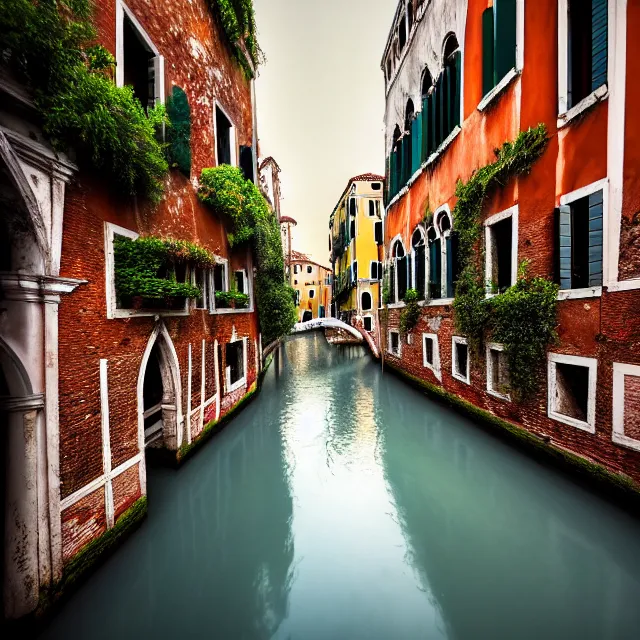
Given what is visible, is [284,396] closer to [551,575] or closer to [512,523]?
[512,523]

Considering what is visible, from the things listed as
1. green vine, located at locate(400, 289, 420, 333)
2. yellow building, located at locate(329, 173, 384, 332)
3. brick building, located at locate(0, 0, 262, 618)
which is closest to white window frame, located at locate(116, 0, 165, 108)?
brick building, located at locate(0, 0, 262, 618)

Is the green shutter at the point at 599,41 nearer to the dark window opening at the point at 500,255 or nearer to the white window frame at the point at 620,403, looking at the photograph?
the dark window opening at the point at 500,255

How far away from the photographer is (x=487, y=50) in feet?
18.5

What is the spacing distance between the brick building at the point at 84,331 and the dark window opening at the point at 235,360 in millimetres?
1362

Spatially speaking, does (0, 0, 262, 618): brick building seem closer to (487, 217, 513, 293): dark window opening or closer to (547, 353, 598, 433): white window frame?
(487, 217, 513, 293): dark window opening

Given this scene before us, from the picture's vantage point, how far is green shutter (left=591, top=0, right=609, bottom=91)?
3.68 meters

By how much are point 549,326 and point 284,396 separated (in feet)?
23.4

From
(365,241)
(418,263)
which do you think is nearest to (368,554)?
(418,263)

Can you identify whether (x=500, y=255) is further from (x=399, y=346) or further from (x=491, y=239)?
(x=399, y=346)

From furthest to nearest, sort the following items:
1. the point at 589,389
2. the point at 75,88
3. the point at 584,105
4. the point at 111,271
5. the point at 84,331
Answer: the point at 589,389
the point at 584,105
the point at 111,271
the point at 84,331
the point at 75,88

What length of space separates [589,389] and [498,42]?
5.79 m

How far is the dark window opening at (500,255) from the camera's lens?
579cm

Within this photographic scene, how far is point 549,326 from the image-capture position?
4.55 m

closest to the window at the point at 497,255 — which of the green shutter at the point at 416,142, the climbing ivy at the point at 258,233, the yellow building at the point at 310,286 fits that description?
the green shutter at the point at 416,142
